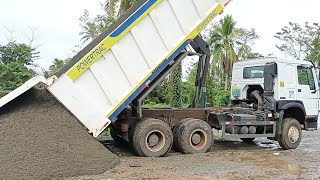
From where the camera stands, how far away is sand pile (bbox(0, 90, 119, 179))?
623 cm

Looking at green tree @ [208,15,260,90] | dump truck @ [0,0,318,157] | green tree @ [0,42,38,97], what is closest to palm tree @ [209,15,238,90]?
green tree @ [208,15,260,90]

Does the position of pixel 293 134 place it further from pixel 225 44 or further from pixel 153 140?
pixel 225 44

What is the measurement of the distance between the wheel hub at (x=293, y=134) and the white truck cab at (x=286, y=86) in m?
0.40

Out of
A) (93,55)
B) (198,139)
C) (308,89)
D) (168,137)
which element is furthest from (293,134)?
(93,55)

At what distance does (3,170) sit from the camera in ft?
19.6

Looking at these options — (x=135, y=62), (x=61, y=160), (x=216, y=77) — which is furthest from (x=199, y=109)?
(x=216, y=77)

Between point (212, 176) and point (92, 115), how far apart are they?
2602mm

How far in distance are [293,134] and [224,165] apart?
359 centimetres

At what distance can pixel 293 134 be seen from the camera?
34.8 feet

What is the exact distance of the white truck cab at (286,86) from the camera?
33.7 ft

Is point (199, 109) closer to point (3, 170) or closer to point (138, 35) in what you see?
point (138, 35)

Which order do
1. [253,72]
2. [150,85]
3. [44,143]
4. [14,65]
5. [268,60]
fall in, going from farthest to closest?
[14,65] < [253,72] < [268,60] < [150,85] < [44,143]

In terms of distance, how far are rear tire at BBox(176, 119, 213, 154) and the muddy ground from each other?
0.69ft

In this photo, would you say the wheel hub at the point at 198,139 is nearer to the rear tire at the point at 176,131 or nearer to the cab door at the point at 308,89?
the rear tire at the point at 176,131
